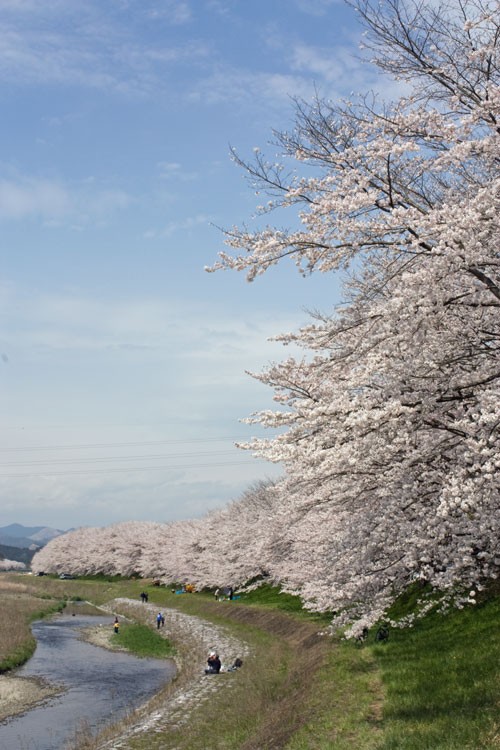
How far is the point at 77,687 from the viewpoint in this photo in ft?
102

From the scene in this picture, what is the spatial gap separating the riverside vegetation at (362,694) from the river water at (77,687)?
1.80 m

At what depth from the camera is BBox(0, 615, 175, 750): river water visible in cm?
2289

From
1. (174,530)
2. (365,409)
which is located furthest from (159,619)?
(174,530)

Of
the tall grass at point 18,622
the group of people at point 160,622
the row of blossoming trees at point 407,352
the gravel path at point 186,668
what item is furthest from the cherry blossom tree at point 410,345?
the group of people at point 160,622

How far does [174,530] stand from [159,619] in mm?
50841

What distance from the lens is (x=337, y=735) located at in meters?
13.6

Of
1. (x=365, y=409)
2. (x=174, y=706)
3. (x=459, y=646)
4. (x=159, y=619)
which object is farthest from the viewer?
(x=159, y=619)

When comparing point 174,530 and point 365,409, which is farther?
point 174,530

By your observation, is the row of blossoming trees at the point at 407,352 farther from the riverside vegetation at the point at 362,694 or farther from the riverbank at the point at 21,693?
the riverbank at the point at 21,693

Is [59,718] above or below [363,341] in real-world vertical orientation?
below

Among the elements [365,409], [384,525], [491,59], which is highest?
[491,59]

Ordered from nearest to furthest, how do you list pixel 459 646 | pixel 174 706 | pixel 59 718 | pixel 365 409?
pixel 365 409 → pixel 459 646 → pixel 174 706 → pixel 59 718

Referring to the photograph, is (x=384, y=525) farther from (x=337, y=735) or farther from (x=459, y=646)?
(x=459, y=646)

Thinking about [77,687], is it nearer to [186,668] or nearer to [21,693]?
[21,693]
